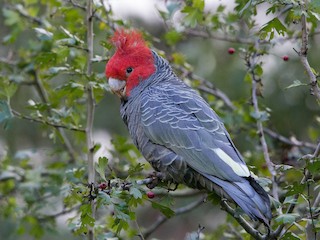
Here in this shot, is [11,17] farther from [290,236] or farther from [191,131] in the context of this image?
[290,236]

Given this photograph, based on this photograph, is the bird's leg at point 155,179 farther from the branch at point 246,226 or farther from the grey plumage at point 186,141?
the branch at point 246,226

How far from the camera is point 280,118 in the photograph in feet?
19.7

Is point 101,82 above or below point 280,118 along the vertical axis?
above

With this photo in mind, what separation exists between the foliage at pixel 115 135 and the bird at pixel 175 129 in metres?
0.08

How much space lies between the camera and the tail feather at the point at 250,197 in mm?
3006

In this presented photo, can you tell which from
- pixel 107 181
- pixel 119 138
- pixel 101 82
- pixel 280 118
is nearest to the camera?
pixel 107 181

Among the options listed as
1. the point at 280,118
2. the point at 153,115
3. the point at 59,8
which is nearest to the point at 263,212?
the point at 153,115

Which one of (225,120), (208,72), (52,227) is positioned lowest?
(52,227)

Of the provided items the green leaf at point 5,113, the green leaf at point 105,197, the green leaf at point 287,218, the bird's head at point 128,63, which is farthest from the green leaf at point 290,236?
the green leaf at point 5,113

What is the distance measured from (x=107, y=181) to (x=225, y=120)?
4.89ft

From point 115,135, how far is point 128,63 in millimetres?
880

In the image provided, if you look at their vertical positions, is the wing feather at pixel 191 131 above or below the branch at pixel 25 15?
above

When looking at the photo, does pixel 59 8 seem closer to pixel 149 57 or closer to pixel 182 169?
pixel 149 57

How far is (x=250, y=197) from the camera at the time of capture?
3.08m
